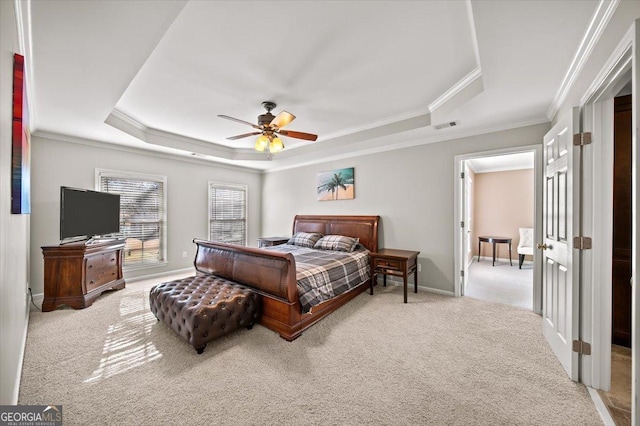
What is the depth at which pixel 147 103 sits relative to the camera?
3299 millimetres

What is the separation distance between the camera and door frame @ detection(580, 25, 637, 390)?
5.89ft

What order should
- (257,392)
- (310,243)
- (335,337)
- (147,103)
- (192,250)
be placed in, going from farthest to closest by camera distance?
(192,250)
(310,243)
(147,103)
(335,337)
(257,392)

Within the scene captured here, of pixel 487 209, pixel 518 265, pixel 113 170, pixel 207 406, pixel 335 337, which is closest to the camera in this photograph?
pixel 207 406

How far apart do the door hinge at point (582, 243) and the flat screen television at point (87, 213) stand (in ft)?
17.6

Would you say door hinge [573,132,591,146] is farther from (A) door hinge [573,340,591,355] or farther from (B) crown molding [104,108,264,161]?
(B) crown molding [104,108,264,161]

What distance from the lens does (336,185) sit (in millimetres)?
5355

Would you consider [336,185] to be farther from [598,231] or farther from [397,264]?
[598,231]

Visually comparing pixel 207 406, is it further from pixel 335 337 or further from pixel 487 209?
pixel 487 209

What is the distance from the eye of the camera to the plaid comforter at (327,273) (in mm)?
2819

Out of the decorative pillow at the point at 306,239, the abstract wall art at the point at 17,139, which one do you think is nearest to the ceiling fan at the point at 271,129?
the abstract wall art at the point at 17,139

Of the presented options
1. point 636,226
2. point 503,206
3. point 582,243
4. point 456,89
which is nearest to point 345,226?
point 456,89

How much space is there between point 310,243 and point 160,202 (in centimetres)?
306

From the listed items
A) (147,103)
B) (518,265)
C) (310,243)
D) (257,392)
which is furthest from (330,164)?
(518,265)

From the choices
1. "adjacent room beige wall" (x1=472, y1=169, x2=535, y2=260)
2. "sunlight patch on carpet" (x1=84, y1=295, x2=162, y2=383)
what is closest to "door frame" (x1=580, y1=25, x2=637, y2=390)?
"sunlight patch on carpet" (x1=84, y1=295, x2=162, y2=383)
